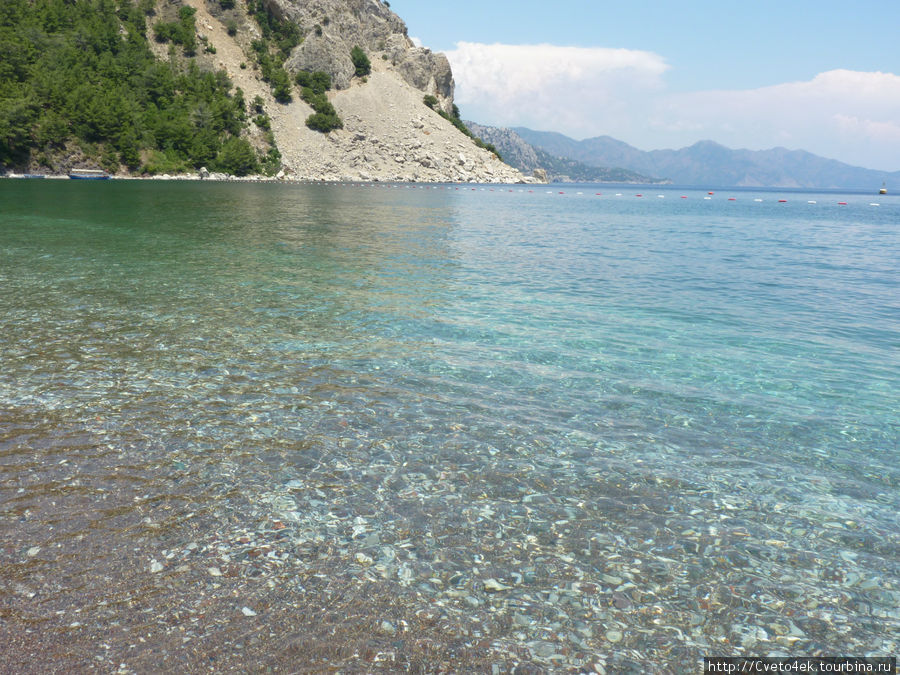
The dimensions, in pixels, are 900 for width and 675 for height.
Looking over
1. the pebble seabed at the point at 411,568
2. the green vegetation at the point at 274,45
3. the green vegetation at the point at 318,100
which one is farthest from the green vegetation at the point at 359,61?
the pebble seabed at the point at 411,568

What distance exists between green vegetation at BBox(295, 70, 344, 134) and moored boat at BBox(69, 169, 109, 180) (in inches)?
2466

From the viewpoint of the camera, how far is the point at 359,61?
18050cm

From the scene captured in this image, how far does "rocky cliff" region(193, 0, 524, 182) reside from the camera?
15100 centimetres

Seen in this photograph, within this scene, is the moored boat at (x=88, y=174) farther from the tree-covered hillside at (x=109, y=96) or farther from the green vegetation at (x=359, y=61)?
the green vegetation at (x=359, y=61)

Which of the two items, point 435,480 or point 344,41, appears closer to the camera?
point 435,480

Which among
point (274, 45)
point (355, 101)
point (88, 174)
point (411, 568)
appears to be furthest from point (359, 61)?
point (411, 568)

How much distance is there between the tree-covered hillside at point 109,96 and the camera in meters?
101

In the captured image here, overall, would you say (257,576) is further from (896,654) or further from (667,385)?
(667,385)

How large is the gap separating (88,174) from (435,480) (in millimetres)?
119537

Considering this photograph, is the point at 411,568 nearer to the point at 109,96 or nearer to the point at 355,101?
the point at 109,96

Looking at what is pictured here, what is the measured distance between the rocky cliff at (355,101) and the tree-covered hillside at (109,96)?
10.7 meters

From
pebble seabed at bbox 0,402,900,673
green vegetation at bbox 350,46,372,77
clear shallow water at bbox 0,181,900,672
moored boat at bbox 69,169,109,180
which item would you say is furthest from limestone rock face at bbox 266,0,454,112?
pebble seabed at bbox 0,402,900,673

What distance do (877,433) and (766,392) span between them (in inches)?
83.6

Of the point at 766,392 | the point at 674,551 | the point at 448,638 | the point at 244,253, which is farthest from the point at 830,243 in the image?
the point at 448,638
